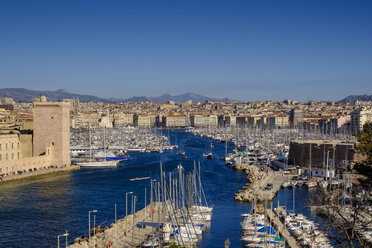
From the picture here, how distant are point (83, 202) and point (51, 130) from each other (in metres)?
8.13

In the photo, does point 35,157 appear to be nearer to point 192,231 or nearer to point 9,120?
point 192,231

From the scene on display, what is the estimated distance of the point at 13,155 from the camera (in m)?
21.2

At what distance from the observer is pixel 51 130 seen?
22438mm

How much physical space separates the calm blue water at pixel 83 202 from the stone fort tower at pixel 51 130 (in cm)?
137

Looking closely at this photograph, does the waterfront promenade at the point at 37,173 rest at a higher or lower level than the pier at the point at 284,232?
higher

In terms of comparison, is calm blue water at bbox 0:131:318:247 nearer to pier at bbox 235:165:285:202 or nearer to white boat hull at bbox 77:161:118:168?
pier at bbox 235:165:285:202

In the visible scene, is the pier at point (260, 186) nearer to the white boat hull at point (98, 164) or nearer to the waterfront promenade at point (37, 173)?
the white boat hull at point (98, 164)

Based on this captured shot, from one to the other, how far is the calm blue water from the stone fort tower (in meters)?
1.37

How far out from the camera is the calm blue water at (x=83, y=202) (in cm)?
1137

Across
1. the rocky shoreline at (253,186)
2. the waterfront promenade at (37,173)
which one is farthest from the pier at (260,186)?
the waterfront promenade at (37,173)

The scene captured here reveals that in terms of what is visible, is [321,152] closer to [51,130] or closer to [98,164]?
[98,164]

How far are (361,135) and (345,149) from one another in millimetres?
13949

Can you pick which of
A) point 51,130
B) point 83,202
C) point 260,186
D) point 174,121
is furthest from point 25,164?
point 174,121

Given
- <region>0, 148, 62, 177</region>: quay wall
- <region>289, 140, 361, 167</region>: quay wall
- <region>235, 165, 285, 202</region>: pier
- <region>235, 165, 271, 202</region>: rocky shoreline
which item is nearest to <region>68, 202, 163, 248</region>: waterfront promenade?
<region>235, 165, 271, 202</region>: rocky shoreline
